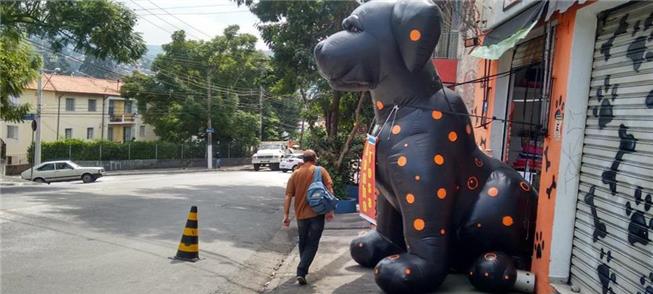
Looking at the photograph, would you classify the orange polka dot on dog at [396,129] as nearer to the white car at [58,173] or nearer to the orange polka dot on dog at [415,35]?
the orange polka dot on dog at [415,35]

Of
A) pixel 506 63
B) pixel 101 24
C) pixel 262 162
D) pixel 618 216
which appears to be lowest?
pixel 262 162

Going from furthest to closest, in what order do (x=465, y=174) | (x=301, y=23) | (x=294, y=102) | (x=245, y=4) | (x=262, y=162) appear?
1. (x=294, y=102)
2. (x=262, y=162)
3. (x=245, y=4)
4. (x=301, y=23)
5. (x=465, y=174)

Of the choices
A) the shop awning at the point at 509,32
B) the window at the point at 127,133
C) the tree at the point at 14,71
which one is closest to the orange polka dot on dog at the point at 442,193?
the shop awning at the point at 509,32

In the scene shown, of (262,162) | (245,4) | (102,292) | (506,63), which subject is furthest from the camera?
(262,162)

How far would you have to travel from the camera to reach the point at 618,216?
411 cm

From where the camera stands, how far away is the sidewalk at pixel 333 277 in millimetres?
5484

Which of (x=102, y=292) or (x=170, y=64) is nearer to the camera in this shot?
(x=102, y=292)

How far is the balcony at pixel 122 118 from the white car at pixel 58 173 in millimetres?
20359

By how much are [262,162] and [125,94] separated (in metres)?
10.4

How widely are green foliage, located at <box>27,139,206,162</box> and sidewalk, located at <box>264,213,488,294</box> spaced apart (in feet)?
99.4

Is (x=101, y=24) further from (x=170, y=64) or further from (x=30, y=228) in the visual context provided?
(x=170, y=64)

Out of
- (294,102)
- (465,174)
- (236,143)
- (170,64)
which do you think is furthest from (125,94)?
(465,174)

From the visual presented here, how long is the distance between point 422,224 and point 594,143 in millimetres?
1541

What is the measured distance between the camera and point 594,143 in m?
4.53
